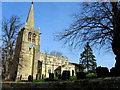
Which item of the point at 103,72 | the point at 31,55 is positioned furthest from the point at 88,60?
the point at 103,72

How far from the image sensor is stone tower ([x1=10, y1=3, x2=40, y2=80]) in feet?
142

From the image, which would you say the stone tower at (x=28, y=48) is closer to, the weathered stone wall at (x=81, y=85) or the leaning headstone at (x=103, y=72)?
the weathered stone wall at (x=81, y=85)

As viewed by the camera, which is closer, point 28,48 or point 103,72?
point 103,72

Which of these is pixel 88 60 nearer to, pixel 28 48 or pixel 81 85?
pixel 28 48

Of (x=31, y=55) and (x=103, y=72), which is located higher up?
(x=31, y=55)

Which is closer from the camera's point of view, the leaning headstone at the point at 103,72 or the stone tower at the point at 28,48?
the leaning headstone at the point at 103,72

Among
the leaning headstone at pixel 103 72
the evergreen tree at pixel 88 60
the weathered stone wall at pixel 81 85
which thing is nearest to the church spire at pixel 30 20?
the evergreen tree at pixel 88 60

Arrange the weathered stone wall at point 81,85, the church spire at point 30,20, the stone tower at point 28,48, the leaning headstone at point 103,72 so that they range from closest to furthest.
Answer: the weathered stone wall at point 81,85, the leaning headstone at point 103,72, the stone tower at point 28,48, the church spire at point 30,20

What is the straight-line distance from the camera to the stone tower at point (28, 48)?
4319 centimetres

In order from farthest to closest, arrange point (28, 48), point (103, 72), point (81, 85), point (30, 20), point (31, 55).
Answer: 1. point (30, 20)
2. point (31, 55)
3. point (28, 48)
4. point (103, 72)
5. point (81, 85)

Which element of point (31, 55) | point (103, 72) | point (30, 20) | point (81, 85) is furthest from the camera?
point (30, 20)

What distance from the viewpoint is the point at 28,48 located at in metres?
46.4

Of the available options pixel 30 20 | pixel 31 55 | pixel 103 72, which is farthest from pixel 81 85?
pixel 30 20

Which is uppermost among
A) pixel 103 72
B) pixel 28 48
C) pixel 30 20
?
pixel 30 20
